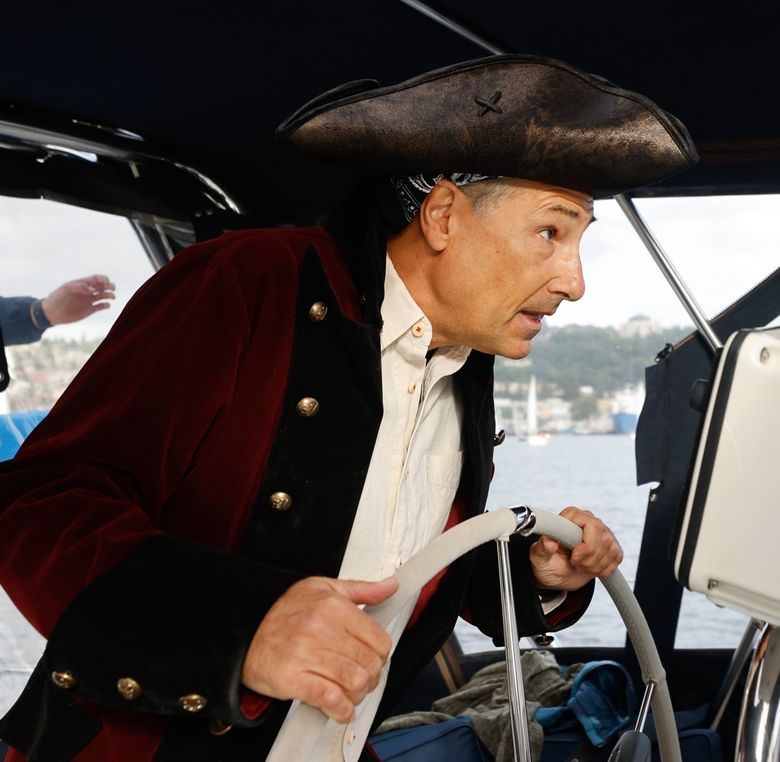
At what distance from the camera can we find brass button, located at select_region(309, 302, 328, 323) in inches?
60.1

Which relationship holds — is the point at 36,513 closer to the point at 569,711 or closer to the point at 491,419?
the point at 491,419

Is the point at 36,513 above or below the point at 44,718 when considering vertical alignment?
above

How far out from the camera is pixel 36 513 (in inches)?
47.1

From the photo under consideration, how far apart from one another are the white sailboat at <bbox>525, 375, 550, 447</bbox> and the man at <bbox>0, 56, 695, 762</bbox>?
2281 mm

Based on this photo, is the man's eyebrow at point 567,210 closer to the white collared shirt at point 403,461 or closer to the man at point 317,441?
the man at point 317,441

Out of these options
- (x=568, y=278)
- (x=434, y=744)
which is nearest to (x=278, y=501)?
(x=568, y=278)

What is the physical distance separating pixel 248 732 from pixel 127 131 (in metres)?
1.89

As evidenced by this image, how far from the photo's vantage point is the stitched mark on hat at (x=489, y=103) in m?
1.58

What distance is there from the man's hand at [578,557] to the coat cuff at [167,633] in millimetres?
667

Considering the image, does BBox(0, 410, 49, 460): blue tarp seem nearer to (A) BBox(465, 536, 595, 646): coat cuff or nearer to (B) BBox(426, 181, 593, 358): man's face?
(A) BBox(465, 536, 595, 646): coat cuff

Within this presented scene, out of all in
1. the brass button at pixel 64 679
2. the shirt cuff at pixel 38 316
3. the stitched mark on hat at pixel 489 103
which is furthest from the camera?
the shirt cuff at pixel 38 316

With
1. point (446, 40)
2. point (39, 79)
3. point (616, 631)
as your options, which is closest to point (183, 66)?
point (39, 79)

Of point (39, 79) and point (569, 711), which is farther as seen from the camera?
point (569, 711)

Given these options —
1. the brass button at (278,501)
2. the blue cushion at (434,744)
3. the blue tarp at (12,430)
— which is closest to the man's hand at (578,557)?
the brass button at (278,501)
